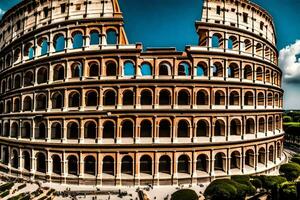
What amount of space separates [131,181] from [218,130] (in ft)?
39.6

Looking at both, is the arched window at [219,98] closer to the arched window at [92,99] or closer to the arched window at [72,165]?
the arched window at [92,99]

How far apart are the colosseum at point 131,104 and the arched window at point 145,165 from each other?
121 millimetres

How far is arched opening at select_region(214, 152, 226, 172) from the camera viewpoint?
29.8m

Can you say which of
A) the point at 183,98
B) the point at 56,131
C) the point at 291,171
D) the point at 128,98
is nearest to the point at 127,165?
the point at 128,98

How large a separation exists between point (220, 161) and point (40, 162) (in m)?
22.3

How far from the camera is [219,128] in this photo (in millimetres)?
30656

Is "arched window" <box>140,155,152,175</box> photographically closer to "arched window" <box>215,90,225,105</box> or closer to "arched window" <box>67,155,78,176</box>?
"arched window" <box>67,155,78,176</box>

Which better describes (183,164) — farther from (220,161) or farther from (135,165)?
(135,165)

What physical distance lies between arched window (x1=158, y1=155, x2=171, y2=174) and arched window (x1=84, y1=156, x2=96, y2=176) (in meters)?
7.67

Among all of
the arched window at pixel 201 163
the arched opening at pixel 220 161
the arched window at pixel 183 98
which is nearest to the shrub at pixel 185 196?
the arched window at pixel 201 163

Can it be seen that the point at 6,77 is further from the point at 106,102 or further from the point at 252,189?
the point at 252,189

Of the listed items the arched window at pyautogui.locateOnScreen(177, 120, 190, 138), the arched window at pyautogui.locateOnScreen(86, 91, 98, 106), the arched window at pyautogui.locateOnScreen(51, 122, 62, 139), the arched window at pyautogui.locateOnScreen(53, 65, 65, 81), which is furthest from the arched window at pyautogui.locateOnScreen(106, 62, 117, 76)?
the arched window at pyautogui.locateOnScreen(177, 120, 190, 138)

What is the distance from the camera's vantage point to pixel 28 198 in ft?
78.6

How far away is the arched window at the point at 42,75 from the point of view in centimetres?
3193
